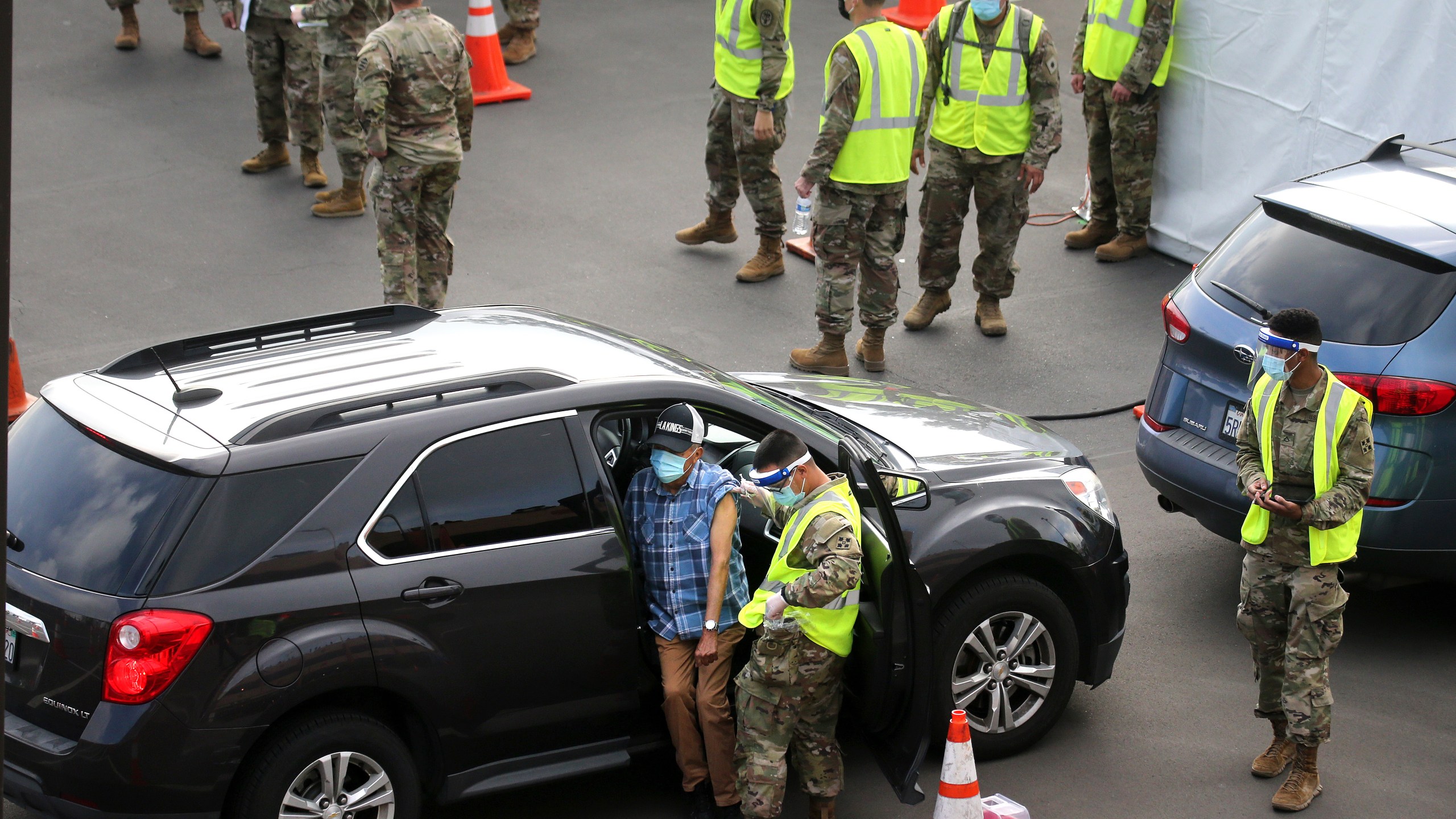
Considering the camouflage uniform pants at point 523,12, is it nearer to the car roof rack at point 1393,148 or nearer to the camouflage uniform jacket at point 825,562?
the car roof rack at point 1393,148

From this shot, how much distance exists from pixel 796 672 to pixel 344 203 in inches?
302

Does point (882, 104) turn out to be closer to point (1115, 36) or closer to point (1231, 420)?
point (1115, 36)

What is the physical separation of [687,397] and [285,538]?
1444 mm

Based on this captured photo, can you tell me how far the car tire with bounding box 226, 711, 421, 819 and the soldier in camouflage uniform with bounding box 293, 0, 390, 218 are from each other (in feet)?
23.3

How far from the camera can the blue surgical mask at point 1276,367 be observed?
16.9 feet

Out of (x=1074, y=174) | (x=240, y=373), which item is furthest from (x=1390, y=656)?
(x=1074, y=174)

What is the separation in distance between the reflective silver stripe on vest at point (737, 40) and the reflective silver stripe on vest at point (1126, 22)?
274cm

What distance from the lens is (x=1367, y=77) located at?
9.77m

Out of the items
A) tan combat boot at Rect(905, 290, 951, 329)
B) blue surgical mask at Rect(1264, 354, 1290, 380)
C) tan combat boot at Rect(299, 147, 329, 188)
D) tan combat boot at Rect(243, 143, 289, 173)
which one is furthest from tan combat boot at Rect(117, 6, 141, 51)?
blue surgical mask at Rect(1264, 354, 1290, 380)

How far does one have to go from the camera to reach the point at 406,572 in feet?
14.5

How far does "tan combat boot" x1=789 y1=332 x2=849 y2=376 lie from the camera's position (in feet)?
30.4

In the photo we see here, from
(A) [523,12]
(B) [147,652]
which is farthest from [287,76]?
(B) [147,652]

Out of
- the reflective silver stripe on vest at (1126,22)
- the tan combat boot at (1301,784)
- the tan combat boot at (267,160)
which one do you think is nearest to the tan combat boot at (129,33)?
the tan combat boot at (267,160)

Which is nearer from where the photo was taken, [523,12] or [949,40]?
[949,40]
